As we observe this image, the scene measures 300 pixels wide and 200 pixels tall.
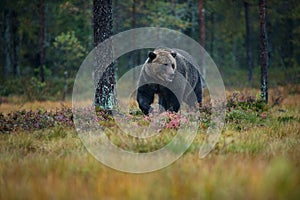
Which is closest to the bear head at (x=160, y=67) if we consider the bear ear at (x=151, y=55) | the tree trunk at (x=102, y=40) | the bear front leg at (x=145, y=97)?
the bear ear at (x=151, y=55)

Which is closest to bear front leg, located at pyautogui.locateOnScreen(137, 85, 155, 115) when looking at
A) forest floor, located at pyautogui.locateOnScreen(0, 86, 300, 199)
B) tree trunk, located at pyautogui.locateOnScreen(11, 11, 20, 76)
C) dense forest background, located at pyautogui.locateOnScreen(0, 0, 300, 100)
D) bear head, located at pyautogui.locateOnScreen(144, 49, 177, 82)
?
bear head, located at pyautogui.locateOnScreen(144, 49, 177, 82)

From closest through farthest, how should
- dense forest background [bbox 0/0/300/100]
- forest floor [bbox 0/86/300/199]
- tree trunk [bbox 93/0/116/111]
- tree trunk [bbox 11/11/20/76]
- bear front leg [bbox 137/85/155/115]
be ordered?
forest floor [bbox 0/86/300/199] → tree trunk [bbox 93/0/116/111] → bear front leg [bbox 137/85/155/115] → dense forest background [bbox 0/0/300/100] → tree trunk [bbox 11/11/20/76]

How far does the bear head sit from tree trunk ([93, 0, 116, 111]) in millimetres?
895

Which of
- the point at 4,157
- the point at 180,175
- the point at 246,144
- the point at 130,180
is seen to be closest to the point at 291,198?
the point at 180,175

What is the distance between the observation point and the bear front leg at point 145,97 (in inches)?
418

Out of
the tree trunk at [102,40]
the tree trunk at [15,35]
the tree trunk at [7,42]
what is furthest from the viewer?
the tree trunk at [15,35]

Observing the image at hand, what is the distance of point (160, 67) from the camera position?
1034 centimetres

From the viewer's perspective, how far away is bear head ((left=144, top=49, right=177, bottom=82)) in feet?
33.9

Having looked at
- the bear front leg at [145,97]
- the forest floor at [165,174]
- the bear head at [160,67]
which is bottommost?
the forest floor at [165,174]

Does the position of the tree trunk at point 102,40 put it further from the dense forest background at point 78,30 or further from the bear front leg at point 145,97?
the dense forest background at point 78,30

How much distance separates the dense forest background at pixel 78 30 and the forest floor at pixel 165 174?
14.7m

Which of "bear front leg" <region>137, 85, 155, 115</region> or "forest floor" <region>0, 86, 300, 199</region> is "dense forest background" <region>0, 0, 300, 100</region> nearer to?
"bear front leg" <region>137, 85, 155, 115</region>

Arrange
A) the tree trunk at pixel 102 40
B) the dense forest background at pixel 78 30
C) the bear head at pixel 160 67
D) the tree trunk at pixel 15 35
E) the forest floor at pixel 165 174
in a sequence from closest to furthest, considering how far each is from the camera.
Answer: the forest floor at pixel 165 174 < the tree trunk at pixel 102 40 < the bear head at pixel 160 67 < the dense forest background at pixel 78 30 < the tree trunk at pixel 15 35

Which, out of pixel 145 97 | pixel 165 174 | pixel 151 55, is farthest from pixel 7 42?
pixel 165 174
